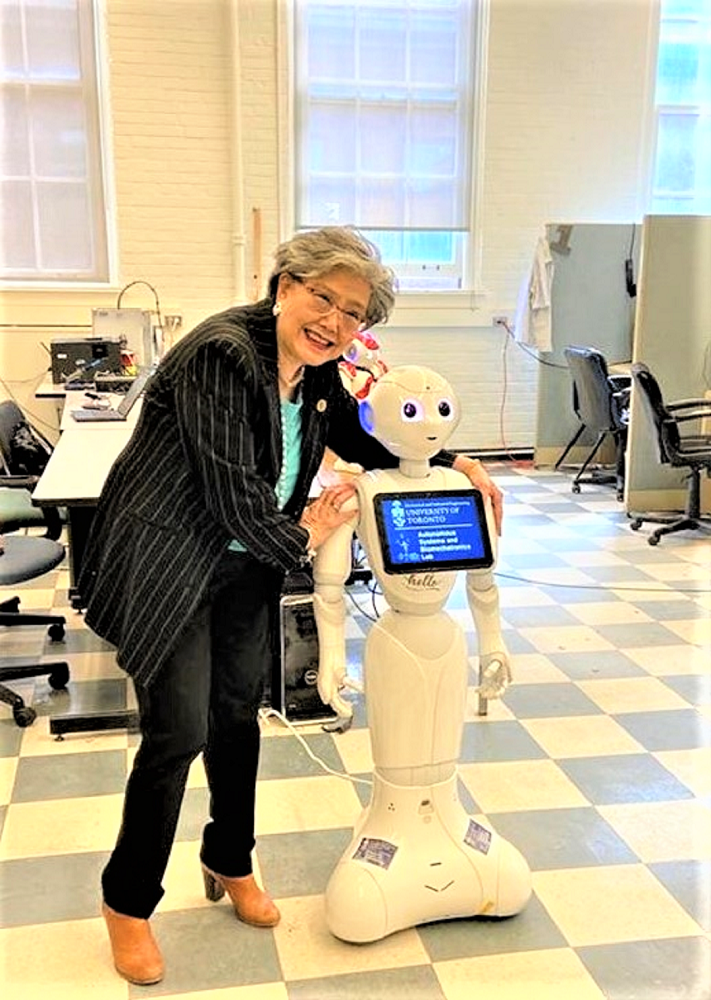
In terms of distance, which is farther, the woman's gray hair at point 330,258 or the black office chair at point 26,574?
the black office chair at point 26,574

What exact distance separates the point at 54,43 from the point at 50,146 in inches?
23.3

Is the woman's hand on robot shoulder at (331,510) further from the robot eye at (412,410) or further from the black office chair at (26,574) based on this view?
the black office chair at (26,574)

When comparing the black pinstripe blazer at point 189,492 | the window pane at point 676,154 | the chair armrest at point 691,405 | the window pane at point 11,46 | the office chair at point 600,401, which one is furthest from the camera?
the window pane at point 676,154

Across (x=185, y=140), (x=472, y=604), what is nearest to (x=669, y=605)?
(x=472, y=604)

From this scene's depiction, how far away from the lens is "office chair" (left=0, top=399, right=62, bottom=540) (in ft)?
11.6

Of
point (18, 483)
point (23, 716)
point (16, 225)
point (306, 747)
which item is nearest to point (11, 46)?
point (16, 225)

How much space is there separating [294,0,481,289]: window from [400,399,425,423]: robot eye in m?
4.93

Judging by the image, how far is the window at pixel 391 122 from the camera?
20.6 feet

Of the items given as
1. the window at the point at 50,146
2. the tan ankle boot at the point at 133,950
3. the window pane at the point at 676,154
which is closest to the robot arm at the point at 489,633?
the tan ankle boot at the point at 133,950

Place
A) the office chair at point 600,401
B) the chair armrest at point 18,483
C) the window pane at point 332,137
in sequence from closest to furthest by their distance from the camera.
Result: 1. the chair armrest at point 18,483
2. the office chair at point 600,401
3. the window pane at point 332,137

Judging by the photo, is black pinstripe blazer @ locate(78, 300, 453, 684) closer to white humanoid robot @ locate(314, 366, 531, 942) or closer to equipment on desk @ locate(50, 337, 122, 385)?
white humanoid robot @ locate(314, 366, 531, 942)

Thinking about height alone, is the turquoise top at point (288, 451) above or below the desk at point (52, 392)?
above

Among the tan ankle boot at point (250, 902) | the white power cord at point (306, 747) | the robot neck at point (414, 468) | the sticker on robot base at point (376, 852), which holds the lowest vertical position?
the white power cord at point (306, 747)

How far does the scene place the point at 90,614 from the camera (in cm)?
175
